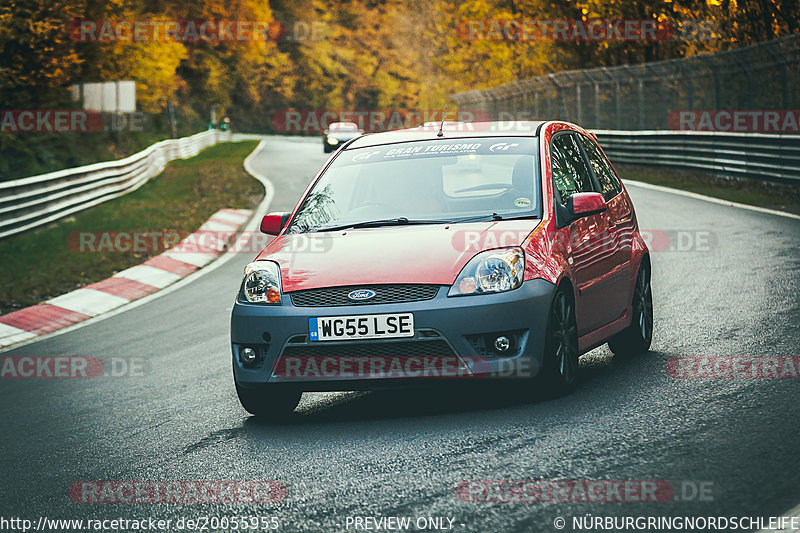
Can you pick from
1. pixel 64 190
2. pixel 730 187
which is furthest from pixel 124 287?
pixel 730 187

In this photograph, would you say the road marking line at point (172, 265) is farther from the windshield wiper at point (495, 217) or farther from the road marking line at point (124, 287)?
the windshield wiper at point (495, 217)

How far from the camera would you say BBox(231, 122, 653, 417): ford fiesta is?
6.29m

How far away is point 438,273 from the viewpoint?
6.38 meters

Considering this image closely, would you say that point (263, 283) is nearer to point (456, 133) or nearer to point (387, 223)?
point (387, 223)

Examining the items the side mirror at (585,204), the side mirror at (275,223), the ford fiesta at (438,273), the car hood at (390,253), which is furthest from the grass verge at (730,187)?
the car hood at (390,253)

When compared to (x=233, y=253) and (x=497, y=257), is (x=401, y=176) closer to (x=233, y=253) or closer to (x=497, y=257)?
(x=497, y=257)

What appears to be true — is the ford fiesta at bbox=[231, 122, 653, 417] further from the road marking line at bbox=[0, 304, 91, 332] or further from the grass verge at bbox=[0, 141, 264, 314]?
the grass verge at bbox=[0, 141, 264, 314]

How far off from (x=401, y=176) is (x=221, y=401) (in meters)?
1.87

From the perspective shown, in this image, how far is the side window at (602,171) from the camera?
8.31 metres

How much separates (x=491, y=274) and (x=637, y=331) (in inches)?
84.7

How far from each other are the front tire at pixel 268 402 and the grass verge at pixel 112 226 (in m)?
8.03

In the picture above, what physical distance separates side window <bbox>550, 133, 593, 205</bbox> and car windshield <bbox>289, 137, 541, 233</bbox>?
0.69 ft

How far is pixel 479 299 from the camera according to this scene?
6.28m

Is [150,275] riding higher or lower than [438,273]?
lower
